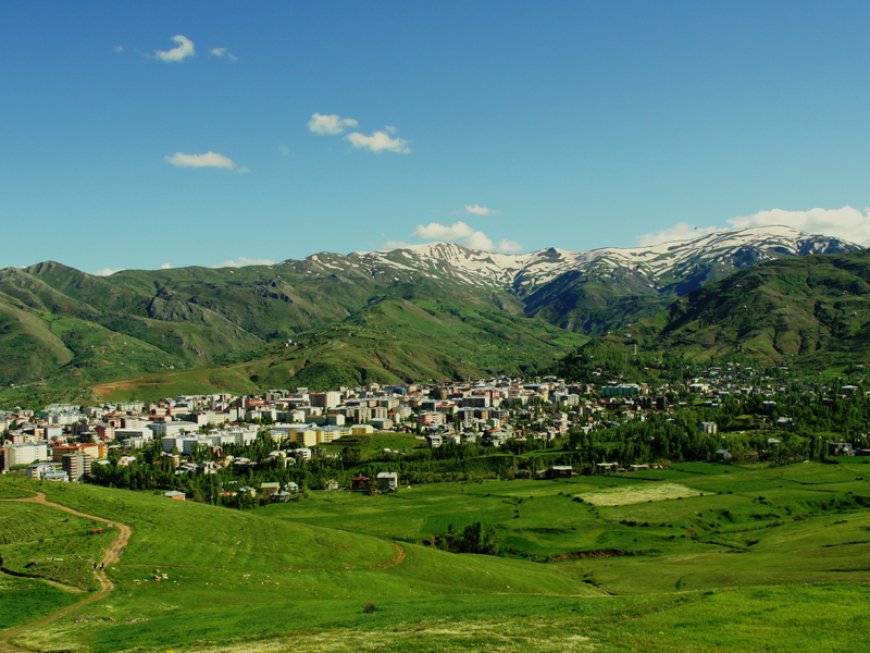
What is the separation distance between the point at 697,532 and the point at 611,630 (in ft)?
238

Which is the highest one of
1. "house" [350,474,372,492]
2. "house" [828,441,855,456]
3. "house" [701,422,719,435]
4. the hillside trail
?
the hillside trail

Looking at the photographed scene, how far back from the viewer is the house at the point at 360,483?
137625 mm

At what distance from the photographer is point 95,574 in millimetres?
52656

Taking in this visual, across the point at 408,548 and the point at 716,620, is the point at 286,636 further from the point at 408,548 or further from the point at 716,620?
the point at 408,548

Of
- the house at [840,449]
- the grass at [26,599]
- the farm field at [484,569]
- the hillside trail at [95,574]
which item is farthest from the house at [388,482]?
the house at [840,449]

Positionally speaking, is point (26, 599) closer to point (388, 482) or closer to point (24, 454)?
point (388, 482)

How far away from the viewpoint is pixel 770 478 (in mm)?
131375

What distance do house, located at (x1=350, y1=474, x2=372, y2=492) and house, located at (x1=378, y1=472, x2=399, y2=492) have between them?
2176 millimetres

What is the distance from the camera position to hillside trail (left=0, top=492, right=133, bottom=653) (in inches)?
1524

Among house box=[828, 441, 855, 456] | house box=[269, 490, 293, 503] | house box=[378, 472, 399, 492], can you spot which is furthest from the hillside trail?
house box=[828, 441, 855, 456]

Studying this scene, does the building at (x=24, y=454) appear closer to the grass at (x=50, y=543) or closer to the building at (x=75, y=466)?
the building at (x=75, y=466)

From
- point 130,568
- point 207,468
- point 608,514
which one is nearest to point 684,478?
point 608,514

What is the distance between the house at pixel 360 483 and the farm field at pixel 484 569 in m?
4.60

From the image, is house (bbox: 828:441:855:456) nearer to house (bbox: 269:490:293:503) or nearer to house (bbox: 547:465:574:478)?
house (bbox: 547:465:574:478)
